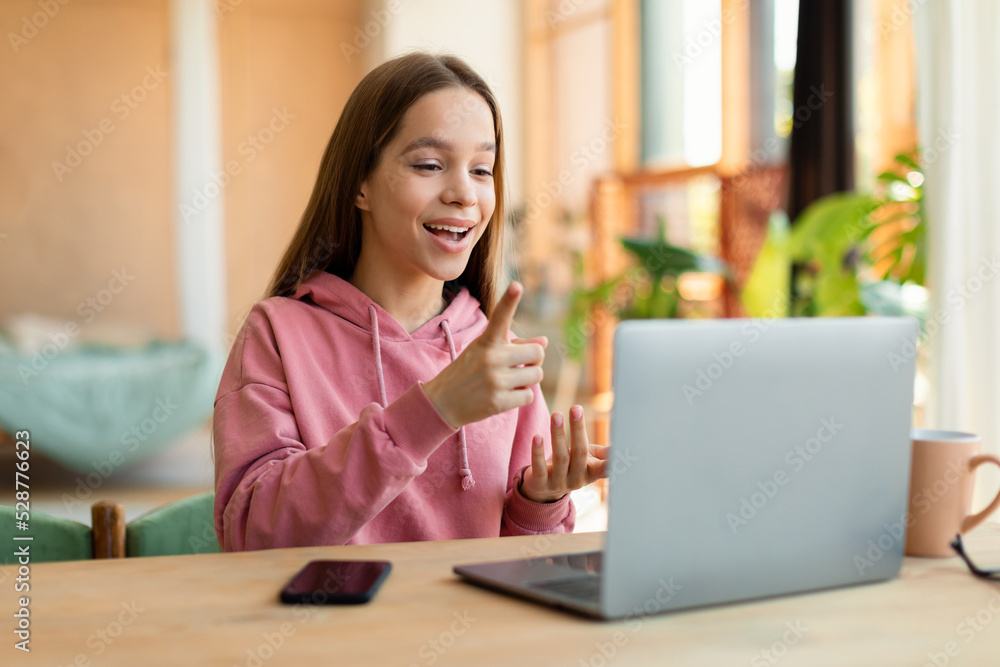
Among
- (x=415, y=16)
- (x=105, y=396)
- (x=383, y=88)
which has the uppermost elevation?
(x=415, y=16)

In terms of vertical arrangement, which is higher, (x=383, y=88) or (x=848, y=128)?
(x=848, y=128)

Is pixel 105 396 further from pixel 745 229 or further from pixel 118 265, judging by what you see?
pixel 745 229

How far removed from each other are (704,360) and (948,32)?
193cm

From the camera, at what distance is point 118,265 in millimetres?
5609

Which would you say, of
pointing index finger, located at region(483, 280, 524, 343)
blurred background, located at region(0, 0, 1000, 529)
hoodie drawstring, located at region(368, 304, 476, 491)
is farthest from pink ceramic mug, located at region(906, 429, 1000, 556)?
blurred background, located at region(0, 0, 1000, 529)

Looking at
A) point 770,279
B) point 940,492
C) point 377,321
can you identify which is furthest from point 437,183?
point 770,279

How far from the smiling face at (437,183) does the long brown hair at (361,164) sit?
0.07 ft

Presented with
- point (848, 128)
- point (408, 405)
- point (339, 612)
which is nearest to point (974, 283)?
point (848, 128)

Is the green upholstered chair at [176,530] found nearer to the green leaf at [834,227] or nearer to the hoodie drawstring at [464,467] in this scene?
the hoodie drawstring at [464,467]

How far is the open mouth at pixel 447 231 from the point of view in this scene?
1202mm

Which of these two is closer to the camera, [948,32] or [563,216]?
[948,32]

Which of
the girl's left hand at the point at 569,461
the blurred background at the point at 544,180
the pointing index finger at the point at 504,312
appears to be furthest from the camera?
the blurred background at the point at 544,180

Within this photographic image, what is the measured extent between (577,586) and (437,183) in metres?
0.60

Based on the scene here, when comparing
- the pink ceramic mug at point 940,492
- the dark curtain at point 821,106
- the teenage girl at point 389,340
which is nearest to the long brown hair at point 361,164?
the teenage girl at point 389,340
